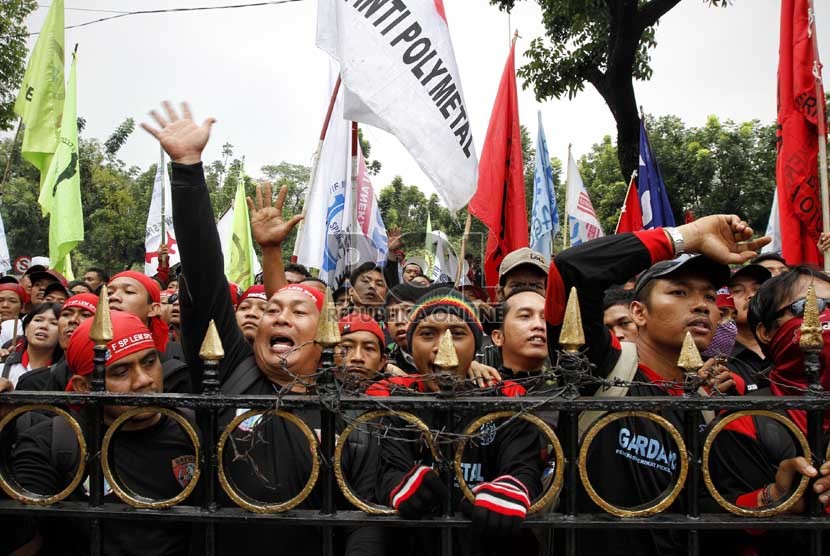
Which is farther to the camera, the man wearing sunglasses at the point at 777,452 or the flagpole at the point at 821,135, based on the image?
the flagpole at the point at 821,135

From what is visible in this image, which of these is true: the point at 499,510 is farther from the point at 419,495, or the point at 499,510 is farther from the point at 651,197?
the point at 651,197

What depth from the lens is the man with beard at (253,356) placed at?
2.00 metres

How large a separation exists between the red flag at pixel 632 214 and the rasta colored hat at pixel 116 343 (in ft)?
18.7

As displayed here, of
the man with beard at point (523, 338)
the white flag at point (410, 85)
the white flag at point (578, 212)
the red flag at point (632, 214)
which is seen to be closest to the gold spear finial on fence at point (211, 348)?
the man with beard at point (523, 338)

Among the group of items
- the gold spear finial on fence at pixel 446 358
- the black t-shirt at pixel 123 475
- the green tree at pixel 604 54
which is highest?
the green tree at pixel 604 54

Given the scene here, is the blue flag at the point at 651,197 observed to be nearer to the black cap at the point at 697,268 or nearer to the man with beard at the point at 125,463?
the black cap at the point at 697,268

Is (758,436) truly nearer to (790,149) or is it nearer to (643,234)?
(643,234)

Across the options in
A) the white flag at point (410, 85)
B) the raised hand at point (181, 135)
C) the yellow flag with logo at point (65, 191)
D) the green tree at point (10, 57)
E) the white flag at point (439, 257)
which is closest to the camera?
the raised hand at point (181, 135)

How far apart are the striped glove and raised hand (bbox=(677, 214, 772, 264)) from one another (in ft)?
3.54

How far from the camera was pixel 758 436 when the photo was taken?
211 centimetres

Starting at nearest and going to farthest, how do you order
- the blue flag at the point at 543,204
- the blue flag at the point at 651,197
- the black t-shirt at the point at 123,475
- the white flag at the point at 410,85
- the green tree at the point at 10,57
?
the black t-shirt at the point at 123,475
the white flag at the point at 410,85
the blue flag at the point at 651,197
the blue flag at the point at 543,204
the green tree at the point at 10,57

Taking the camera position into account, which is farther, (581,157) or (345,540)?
(581,157)

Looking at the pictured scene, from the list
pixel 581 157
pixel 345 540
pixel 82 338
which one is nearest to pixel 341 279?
pixel 82 338

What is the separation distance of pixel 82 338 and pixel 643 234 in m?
2.01
